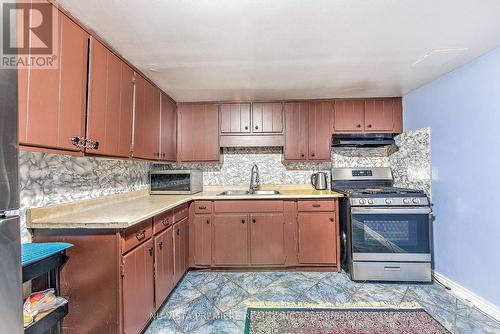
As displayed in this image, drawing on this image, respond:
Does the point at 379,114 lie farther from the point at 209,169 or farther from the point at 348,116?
the point at 209,169

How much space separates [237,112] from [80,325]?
257 centimetres

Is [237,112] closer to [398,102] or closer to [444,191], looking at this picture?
[398,102]

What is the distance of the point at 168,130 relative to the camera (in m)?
2.86

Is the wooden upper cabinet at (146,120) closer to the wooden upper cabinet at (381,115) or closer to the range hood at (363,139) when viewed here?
the range hood at (363,139)

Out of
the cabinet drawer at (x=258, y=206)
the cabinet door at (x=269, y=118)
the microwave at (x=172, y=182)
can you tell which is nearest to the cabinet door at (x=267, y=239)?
the cabinet drawer at (x=258, y=206)

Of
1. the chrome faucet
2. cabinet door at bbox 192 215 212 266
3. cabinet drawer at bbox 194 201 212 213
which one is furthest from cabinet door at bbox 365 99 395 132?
cabinet door at bbox 192 215 212 266

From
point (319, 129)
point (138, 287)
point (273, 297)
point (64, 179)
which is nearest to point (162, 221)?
point (138, 287)

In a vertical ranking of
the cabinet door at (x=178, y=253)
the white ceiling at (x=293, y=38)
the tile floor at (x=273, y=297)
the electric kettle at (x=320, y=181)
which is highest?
the white ceiling at (x=293, y=38)

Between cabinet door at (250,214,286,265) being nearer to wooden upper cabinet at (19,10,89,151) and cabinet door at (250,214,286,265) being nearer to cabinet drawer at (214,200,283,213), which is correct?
cabinet drawer at (214,200,283,213)

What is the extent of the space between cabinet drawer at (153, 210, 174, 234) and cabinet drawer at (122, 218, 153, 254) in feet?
0.23

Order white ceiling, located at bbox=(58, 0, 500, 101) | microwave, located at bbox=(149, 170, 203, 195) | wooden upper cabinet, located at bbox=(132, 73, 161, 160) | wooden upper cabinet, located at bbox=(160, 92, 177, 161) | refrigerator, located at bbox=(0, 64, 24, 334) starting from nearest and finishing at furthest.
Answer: refrigerator, located at bbox=(0, 64, 24, 334) → white ceiling, located at bbox=(58, 0, 500, 101) → wooden upper cabinet, located at bbox=(132, 73, 161, 160) → wooden upper cabinet, located at bbox=(160, 92, 177, 161) → microwave, located at bbox=(149, 170, 203, 195)

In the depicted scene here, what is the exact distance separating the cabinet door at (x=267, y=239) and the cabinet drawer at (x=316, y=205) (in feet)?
0.94

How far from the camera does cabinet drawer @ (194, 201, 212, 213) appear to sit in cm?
275

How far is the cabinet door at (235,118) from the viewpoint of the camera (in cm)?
314
